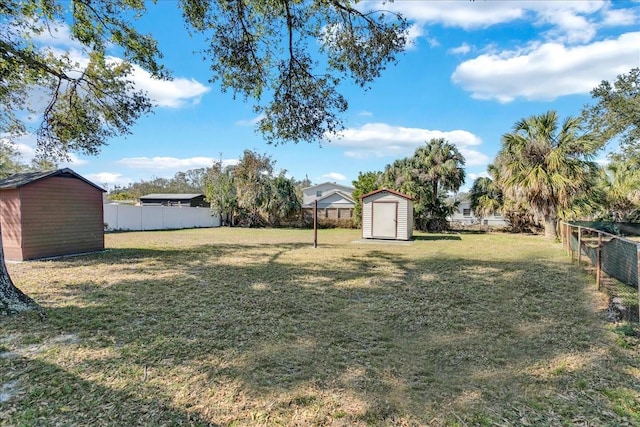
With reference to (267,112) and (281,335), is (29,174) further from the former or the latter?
(281,335)

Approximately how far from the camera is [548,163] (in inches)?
580

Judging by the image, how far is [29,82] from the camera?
24.7 feet

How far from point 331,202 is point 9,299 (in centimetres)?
2731

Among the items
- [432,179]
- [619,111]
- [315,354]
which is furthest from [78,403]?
[432,179]

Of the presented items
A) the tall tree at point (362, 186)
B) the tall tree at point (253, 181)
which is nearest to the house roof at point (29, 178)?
the tall tree at point (253, 181)

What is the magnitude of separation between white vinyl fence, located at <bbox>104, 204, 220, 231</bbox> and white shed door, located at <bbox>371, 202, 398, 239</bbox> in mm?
13620

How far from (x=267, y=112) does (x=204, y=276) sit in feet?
11.6

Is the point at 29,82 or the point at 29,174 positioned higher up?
the point at 29,82

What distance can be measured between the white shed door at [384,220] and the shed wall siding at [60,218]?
10299 millimetres

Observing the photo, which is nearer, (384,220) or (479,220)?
(384,220)

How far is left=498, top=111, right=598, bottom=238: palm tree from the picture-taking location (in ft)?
46.7

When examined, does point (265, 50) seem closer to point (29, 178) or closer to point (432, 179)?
point (29, 178)

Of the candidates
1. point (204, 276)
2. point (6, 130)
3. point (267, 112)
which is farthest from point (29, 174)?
point (267, 112)

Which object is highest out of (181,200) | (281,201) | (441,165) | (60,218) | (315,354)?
(441,165)
